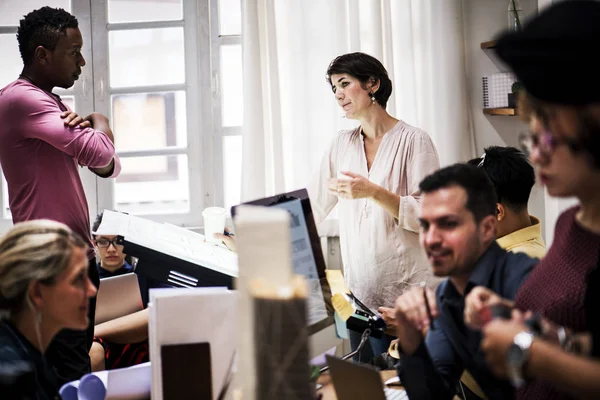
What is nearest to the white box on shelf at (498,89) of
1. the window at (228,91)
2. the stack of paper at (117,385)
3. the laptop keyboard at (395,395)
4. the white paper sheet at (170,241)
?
the window at (228,91)

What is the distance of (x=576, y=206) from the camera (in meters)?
1.25

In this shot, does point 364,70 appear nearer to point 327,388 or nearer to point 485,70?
point 485,70

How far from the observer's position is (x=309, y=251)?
5.78 ft

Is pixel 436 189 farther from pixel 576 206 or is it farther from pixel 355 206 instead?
pixel 355 206

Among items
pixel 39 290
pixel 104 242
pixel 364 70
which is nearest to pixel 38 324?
pixel 39 290

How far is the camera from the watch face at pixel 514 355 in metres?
0.98

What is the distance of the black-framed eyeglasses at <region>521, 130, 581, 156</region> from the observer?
3.31 feet

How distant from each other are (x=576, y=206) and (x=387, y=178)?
4.45ft

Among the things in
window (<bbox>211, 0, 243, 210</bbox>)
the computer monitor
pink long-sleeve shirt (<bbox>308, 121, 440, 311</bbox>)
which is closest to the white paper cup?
pink long-sleeve shirt (<bbox>308, 121, 440, 311</bbox>)

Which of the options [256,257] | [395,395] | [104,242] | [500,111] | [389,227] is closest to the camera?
[256,257]

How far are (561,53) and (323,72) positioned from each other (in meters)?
2.61

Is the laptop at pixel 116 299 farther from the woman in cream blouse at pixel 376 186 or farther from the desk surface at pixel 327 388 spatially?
the desk surface at pixel 327 388

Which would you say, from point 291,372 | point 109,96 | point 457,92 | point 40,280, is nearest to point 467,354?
point 291,372

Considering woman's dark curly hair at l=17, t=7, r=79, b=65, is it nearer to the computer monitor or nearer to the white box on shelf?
the computer monitor
